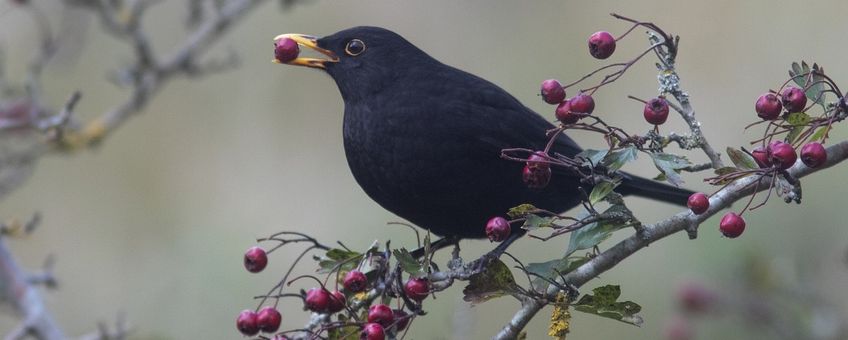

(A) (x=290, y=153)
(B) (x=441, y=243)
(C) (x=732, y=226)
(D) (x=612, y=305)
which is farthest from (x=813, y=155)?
(A) (x=290, y=153)

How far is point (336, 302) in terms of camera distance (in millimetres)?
3205

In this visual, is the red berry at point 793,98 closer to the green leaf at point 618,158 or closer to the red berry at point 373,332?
the green leaf at point 618,158

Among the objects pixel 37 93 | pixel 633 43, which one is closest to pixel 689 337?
pixel 37 93

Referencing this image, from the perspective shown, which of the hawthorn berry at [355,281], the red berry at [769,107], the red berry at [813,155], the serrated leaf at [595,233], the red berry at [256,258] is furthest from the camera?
the red berry at [256,258]

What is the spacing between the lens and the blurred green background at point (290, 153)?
679cm

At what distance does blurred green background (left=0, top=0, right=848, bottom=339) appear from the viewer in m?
6.79

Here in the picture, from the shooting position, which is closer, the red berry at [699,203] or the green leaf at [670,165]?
the red berry at [699,203]

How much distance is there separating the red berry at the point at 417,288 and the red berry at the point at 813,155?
1085mm

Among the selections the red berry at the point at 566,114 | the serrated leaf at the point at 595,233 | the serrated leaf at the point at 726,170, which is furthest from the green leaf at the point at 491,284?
the serrated leaf at the point at 726,170

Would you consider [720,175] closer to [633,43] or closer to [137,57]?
[137,57]

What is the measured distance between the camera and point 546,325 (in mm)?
6684

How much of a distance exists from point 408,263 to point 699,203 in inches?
31.7

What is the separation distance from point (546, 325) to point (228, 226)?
7.57ft

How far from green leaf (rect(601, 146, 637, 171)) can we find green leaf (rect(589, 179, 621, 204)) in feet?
0.12
